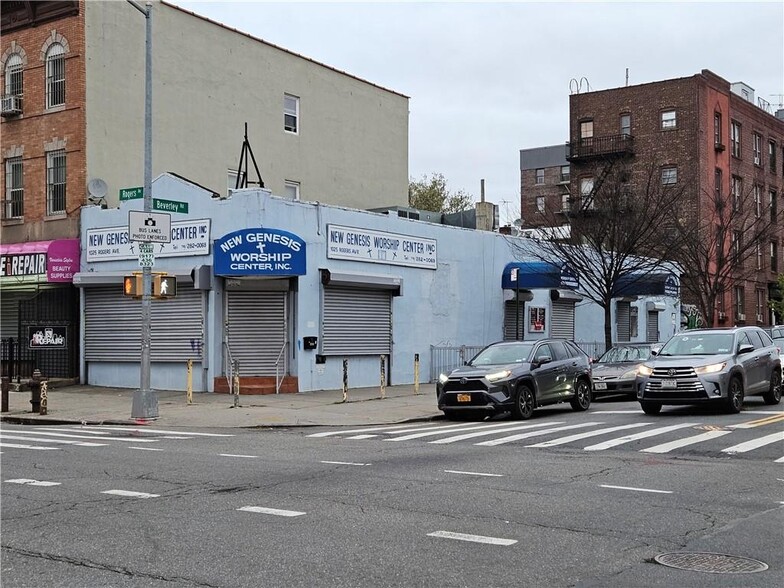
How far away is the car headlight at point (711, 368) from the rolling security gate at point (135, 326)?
1301cm

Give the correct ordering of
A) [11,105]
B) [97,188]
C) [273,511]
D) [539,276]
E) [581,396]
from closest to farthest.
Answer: [273,511], [581,396], [97,188], [11,105], [539,276]

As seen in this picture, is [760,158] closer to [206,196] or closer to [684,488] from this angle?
[206,196]

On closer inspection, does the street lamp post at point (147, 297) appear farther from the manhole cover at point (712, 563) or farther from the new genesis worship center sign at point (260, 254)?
the manhole cover at point (712, 563)

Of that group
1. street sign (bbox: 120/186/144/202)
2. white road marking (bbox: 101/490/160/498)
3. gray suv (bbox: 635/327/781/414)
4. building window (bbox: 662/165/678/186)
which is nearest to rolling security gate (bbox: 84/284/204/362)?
street sign (bbox: 120/186/144/202)

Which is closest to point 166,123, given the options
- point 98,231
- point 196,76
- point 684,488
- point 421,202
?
point 196,76

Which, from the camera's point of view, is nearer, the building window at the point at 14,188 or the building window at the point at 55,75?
the building window at the point at 55,75

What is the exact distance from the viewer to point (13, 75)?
29625 millimetres

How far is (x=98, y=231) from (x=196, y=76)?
7.30 metres

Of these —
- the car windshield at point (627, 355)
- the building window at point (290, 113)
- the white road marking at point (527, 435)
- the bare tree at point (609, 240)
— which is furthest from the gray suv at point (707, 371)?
the building window at point (290, 113)

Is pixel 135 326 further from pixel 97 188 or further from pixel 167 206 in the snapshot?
pixel 167 206

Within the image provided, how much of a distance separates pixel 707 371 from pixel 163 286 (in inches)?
447

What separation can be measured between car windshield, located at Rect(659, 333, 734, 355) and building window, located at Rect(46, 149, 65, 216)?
61.6 feet

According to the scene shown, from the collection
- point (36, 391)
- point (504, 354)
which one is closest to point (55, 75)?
point (36, 391)

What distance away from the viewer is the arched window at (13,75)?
29344 millimetres
